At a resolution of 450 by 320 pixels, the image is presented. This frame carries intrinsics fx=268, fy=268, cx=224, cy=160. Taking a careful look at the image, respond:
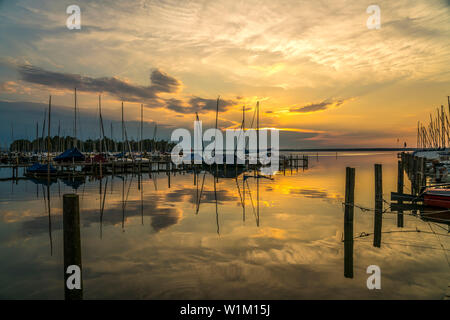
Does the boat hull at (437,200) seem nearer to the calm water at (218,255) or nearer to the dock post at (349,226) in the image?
the calm water at (218,255)

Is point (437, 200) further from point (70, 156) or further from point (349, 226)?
point (70, 156)

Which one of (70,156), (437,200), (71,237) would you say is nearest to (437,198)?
(437,200)

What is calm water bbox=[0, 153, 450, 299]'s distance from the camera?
7.90 meters

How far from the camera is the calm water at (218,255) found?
25.9 feet

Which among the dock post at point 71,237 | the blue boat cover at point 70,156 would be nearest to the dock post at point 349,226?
the dock post at point 71,237

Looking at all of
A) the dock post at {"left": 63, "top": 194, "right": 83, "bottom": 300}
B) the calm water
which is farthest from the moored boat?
the dock post at {"left": 63, "top": 194, "right": 83, "bottom": 300}

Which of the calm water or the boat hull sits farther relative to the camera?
the boat hull

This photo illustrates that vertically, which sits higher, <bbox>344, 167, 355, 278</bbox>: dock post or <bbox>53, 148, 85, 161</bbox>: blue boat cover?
<bbox>53, 148, 85, 161</bbox>: blue boat cover

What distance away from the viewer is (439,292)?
25.6ft

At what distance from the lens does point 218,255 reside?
406 inches

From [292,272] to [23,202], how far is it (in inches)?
837

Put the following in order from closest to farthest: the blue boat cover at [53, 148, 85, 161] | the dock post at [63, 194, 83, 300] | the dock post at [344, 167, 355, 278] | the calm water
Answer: the dock post at [63, 194, 83, 300], the calm water, the dock post at [344, 167, 355, 278], the blue boat cover at [53, 148, 85, 161]

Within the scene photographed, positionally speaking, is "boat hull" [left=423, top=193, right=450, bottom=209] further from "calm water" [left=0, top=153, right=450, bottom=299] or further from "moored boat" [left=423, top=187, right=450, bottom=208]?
"calm water" [left=0, top=153, right=450, bottom=299]

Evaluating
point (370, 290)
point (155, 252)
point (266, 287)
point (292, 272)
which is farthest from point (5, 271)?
point (370, 290)
